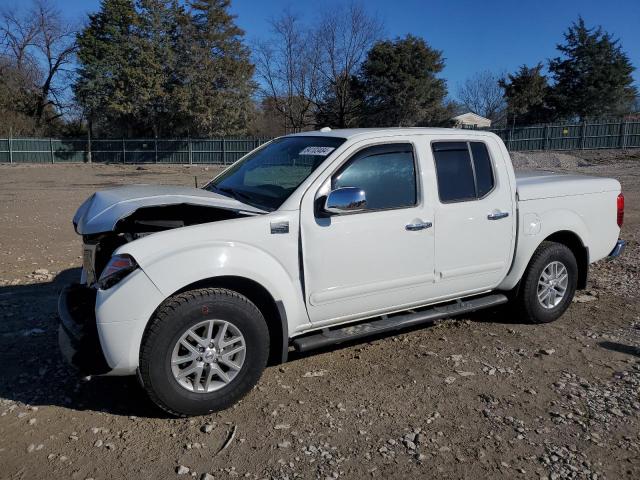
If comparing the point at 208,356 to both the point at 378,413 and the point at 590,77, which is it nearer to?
the point at 378,413

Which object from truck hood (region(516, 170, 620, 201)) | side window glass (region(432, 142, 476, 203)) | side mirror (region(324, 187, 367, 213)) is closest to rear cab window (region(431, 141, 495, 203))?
side window glass (region(432, 142, 476, 203))

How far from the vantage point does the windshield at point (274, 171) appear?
4098 mm

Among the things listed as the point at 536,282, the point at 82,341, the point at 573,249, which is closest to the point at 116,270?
the point at 82,341

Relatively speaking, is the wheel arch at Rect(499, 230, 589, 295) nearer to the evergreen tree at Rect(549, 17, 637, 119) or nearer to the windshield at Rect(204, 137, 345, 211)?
the windshield at Rect(204, 137, 345, 211)

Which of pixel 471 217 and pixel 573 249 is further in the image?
pixel 573 249

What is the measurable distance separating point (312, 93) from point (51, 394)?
41.6m

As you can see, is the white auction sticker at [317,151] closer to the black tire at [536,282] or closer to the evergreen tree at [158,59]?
the black tire at [536,282]

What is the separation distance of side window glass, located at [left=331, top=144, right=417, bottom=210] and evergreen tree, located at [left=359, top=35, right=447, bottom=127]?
127 ft

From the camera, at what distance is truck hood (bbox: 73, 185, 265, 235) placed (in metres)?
3.56

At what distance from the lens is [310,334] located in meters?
4.19

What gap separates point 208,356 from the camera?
3.54 meters

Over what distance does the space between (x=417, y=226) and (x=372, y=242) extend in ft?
1.48

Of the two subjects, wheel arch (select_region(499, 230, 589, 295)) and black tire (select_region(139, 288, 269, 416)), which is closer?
black tire (select_region(139, 288, 269, 416))

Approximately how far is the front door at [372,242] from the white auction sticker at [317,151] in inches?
6.7
